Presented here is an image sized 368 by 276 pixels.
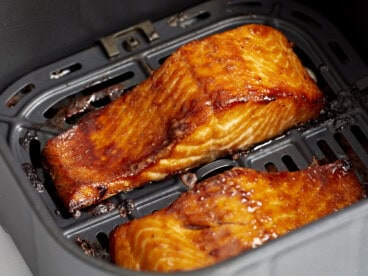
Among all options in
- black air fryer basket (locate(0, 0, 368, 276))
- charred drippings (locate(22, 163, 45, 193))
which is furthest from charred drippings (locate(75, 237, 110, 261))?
charred drippings (locate(22, 163, 45, 193))

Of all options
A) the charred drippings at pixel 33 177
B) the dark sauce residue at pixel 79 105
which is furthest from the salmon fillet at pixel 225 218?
the dark sauce residue at pixel 79 105

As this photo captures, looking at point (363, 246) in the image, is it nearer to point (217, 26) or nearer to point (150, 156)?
point (150, 156)

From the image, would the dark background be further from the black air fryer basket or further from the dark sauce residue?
the dark sauce residue

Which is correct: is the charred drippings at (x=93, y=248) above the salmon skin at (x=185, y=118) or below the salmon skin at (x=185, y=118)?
below

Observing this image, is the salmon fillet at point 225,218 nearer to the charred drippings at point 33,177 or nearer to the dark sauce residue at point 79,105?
the charred drippings at point 33,177

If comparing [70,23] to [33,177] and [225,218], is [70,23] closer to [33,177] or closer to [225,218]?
[33,177]

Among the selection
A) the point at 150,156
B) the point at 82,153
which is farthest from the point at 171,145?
the point at 82,153
